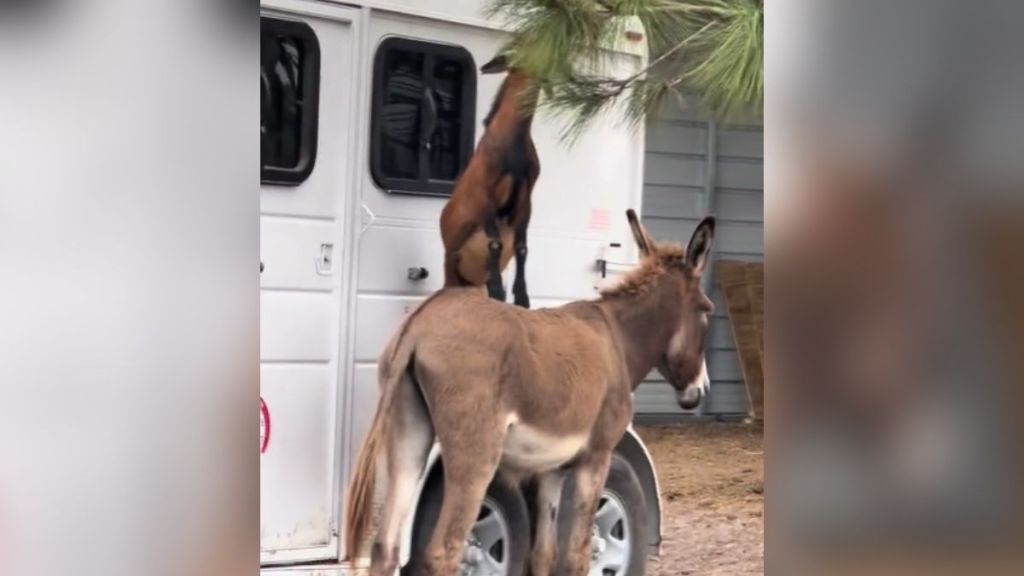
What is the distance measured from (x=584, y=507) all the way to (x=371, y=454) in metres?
0.37

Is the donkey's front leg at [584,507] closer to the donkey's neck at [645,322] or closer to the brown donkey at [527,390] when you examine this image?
the brown donkey at [527,390]

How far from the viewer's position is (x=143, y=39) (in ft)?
6.86

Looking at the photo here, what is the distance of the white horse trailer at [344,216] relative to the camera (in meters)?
1.74

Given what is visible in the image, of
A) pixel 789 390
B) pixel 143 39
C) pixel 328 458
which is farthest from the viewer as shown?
pixel 143 39

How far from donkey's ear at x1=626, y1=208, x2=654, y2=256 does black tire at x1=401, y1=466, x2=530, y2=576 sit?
0.46m

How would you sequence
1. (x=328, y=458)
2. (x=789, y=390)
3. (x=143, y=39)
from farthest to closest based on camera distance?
(x=143, y=39), (x=789, y=390), (x=328, y=458)

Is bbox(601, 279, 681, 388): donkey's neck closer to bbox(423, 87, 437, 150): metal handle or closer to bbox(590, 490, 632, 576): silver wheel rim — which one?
bbox(590, 490, 632, 576): silver wheel rim

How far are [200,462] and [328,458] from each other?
411 mm

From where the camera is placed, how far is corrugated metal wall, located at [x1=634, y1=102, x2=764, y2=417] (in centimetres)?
180

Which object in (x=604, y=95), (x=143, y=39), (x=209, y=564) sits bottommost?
(x=209, y=564)

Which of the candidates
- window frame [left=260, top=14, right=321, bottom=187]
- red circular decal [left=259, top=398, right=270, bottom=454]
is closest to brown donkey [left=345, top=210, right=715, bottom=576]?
red circular decal [left=259, top=398, right=270, bottom=454]

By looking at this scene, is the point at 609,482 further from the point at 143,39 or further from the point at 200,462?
the point at 143,39

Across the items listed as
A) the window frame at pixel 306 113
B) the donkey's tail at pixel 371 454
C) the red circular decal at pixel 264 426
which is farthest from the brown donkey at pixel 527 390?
the window frame at pixel 306 113

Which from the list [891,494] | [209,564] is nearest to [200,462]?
[209,564]
